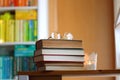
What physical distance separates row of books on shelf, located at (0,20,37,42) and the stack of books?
0.82 metres

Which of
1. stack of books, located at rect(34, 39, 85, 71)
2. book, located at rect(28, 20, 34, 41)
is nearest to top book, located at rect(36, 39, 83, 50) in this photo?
stack of books, located at rect(34, 39, 85, 71)

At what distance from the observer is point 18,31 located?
2.15 meters

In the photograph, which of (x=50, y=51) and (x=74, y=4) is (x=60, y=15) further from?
(x=50, y=51)

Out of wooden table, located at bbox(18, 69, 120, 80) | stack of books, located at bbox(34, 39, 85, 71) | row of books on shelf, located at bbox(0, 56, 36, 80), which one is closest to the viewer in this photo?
wooden table, located at bbox(18, 69, 120, 80)

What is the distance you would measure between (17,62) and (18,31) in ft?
0.83

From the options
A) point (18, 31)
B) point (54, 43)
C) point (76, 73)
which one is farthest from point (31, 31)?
point (76, 73)

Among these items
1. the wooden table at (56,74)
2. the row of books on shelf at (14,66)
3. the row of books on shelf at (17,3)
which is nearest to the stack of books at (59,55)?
the wooden table at (56,74)

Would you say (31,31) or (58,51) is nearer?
(58,51)

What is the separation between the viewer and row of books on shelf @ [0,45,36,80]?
2.12 meters

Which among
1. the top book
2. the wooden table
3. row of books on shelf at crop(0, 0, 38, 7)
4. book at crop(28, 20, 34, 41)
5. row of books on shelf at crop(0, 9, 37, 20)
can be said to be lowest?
the wooden table

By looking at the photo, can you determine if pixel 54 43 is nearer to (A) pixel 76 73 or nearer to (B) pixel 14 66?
(A) pixel 76 73

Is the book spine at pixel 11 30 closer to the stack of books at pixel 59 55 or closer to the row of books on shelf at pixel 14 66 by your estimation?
the row of books on shelf at pixel 14 66

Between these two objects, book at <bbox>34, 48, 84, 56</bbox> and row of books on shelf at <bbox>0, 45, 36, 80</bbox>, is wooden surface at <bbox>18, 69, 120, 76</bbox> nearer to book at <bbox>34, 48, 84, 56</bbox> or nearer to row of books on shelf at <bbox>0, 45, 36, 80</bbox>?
book at <bbox>34, 48, 84, 56</bbox>

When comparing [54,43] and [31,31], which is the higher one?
[31,31]
